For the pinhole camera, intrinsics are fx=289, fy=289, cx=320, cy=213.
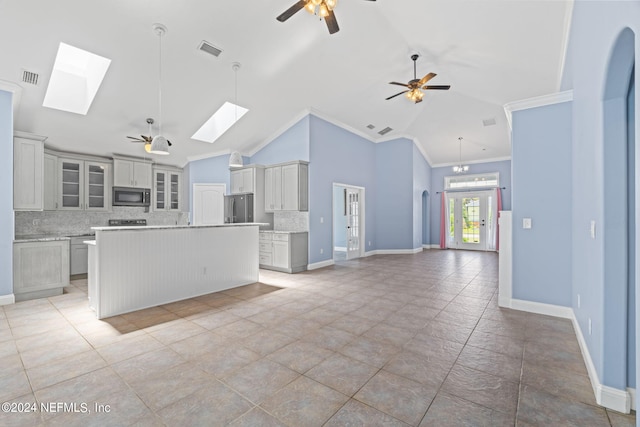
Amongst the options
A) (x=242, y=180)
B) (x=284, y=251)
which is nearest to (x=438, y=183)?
(x=284, y=251)

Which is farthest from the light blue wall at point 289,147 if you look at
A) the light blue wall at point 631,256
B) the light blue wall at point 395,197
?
the light blue wall at point 631,256

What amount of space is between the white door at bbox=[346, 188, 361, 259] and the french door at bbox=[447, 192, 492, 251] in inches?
166

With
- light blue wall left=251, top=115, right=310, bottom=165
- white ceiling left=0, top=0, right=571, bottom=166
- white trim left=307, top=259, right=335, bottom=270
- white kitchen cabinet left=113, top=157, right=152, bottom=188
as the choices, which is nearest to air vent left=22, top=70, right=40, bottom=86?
white ceiling left=0, top=0, right=571, bottom=166

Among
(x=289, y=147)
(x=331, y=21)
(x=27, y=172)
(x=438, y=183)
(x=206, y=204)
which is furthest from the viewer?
(x=438, y=183)

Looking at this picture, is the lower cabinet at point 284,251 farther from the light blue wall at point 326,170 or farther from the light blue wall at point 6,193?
the light blue wall at point 6,193

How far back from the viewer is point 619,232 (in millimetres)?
1779

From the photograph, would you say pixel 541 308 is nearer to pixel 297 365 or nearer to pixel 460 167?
pixel 297 365

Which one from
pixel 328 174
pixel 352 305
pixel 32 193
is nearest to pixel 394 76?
pixel 328 174

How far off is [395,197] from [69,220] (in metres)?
7.91

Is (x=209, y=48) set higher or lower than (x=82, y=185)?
higher

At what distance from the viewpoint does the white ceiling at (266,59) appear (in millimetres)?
3473

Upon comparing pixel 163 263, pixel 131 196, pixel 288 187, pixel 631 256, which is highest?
pixel 288 187

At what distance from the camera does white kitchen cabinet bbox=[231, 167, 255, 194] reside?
6.74m

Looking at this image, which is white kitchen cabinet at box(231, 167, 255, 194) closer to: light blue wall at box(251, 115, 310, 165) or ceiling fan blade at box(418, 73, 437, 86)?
light blue wall at box(251, 115, 310, 165)
